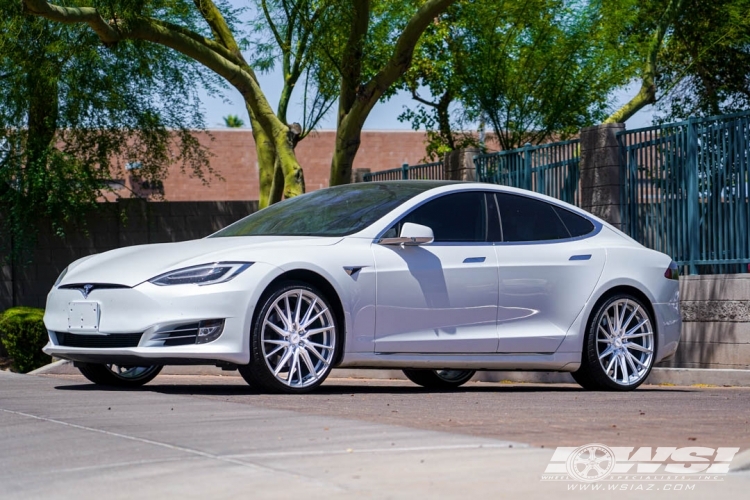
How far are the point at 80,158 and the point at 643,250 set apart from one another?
12530mm

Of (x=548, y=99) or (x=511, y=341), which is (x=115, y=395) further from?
(x=548, y=99)

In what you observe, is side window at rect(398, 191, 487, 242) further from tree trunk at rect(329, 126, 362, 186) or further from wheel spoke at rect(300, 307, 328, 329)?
tree trunk at rect(329, 126, 362, 186)

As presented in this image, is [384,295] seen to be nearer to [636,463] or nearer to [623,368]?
[623,368]

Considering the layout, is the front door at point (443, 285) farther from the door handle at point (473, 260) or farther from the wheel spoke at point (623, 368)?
the wheel spoke at point (623, 368)

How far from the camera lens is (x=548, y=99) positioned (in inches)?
892

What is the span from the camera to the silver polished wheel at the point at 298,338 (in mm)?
8461

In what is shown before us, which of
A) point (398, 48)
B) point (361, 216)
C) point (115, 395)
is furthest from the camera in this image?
point (398, 48)

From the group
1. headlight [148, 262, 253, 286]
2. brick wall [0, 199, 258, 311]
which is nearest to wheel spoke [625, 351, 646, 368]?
headlight [148, 262, 253, 286]

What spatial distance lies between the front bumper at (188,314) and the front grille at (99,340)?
35 millimetres

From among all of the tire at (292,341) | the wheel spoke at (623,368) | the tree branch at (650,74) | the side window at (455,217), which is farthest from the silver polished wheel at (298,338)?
the tree branch at (650,74)

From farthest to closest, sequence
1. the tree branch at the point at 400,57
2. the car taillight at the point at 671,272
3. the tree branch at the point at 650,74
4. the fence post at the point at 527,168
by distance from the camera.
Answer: the tree branch at the point at 650,74
the tree branch at the point at 400,57
the fence post at the point at 527,168
the car taillight at the point at 671,272

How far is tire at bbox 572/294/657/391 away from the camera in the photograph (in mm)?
9977

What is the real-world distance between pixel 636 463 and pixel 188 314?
3.73 m

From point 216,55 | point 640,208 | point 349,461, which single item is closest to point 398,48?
point 216,55
